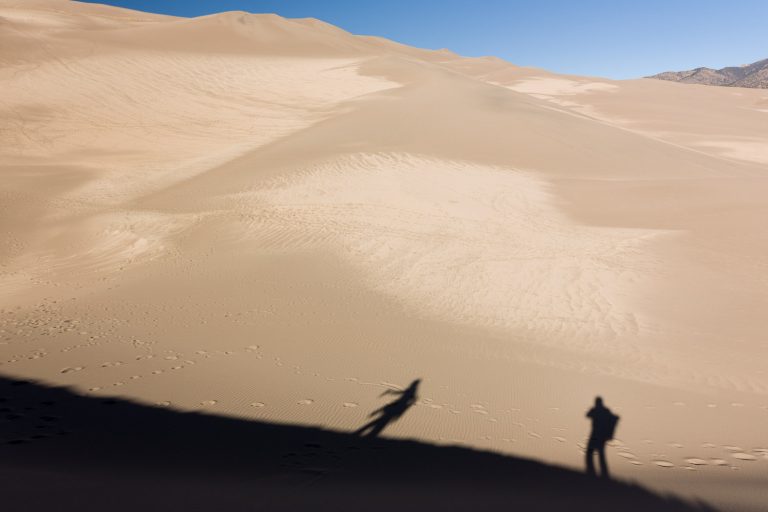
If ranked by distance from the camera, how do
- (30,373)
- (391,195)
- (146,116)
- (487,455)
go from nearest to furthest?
(487,455)
(30,373)
(391,195)
(146,116)

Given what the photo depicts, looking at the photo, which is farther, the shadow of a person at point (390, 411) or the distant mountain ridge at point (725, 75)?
the distant mountain ridge at point (725, 75)

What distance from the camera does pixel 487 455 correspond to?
13.8ft

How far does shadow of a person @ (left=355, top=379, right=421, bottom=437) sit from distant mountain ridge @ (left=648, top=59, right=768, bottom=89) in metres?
115

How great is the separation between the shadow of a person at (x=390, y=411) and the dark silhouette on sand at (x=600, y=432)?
1.63 metres

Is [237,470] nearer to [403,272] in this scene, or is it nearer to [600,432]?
[600,432]

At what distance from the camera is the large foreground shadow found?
3.19 metres

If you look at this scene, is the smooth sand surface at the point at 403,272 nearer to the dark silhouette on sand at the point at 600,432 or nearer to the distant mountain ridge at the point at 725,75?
the dark silhouette on sand at the point at 600,432

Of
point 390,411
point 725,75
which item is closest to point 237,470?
point 390,411

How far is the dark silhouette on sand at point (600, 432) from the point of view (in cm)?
412

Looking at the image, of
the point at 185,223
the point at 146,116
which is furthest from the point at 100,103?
the point at 185,223

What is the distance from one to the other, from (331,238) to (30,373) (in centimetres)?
632

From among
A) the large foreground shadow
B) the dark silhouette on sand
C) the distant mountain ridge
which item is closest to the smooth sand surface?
the dark silhouette on sand

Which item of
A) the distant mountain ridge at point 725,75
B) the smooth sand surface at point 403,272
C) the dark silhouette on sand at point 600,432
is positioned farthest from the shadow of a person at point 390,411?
the distant mountain ridge at point 725,75

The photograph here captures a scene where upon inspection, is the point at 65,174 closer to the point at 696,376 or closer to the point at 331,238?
the point at 331,238
